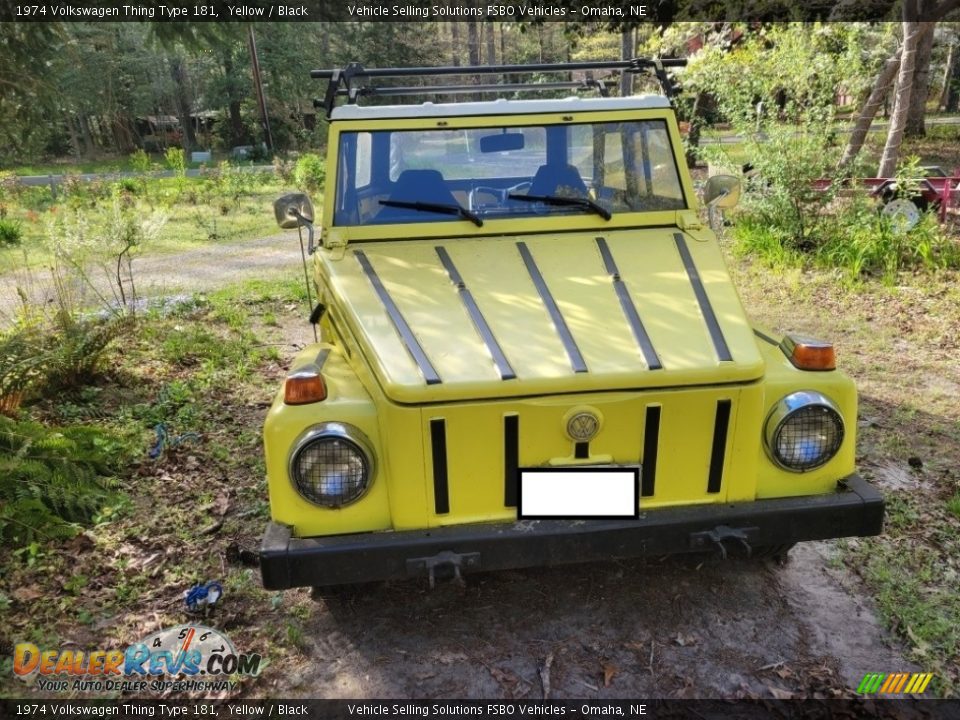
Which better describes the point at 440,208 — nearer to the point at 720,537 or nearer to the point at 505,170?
the point at 505,170

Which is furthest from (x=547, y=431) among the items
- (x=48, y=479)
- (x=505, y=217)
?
(x=48, y=479)

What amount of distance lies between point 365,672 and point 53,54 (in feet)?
17.2

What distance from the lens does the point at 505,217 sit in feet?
12.7

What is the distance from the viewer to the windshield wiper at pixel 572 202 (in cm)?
387

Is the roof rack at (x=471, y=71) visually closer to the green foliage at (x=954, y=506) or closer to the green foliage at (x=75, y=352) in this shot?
the green foliage at (x=75, y=352)

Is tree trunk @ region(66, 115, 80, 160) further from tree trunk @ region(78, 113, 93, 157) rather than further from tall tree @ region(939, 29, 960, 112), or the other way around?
tall tree @ region(939, 29, 960, 112)

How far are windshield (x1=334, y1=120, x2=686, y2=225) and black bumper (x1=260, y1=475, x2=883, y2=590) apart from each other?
5.64 feet

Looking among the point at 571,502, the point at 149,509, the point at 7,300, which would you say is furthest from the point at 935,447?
the point at 7,300

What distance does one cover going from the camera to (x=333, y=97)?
429 centimetres

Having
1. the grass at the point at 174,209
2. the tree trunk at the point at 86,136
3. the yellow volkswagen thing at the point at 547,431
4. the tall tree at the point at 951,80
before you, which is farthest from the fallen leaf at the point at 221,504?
the tree trunk at the point at 86,136

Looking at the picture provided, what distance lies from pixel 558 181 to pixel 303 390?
74.5 inches

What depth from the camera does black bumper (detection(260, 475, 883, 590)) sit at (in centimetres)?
281

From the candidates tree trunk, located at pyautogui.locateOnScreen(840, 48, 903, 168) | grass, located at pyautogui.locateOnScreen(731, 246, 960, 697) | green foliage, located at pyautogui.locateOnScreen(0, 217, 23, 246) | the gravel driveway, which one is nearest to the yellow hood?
grass, located at pyautogui.locateOnScreen(731, 246, 960, 697)

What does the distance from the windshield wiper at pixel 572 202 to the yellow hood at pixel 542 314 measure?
133mm
